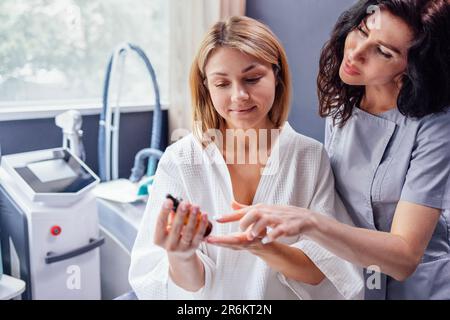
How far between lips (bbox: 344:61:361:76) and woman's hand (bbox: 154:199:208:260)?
1.07 ft

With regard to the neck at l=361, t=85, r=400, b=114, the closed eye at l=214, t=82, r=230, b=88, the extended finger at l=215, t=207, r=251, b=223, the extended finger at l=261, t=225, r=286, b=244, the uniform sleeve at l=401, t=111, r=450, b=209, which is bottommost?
the extended finger at l=261, t=225, r=286, b=244

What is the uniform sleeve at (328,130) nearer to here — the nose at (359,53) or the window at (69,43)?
the nose at (359,53)

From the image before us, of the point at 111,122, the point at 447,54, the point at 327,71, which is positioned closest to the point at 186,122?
the point at 111,122

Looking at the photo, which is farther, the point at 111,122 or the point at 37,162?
the point at 111,122

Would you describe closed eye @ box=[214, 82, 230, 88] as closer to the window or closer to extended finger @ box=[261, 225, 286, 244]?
extended finger @ box=[261, 225, 286, 244]

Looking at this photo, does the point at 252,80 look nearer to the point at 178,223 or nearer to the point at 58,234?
the point at 178,223

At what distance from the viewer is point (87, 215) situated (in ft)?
2.53

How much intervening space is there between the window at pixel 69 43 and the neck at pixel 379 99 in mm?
595

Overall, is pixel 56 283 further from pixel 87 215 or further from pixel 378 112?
pixel 378 112

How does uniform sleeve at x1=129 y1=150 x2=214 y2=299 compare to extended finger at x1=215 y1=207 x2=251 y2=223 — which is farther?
uniform sleeve at x1=129 y1=150 x2=214 y2=299

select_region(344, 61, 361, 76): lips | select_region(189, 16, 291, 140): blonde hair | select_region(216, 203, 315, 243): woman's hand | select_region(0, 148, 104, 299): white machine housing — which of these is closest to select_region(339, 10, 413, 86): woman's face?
select_region(344, 61, 361, 76): lips

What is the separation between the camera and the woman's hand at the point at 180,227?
1.34ft

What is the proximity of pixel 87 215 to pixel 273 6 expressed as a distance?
1.90 feet

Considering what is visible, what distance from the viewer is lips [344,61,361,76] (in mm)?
545
